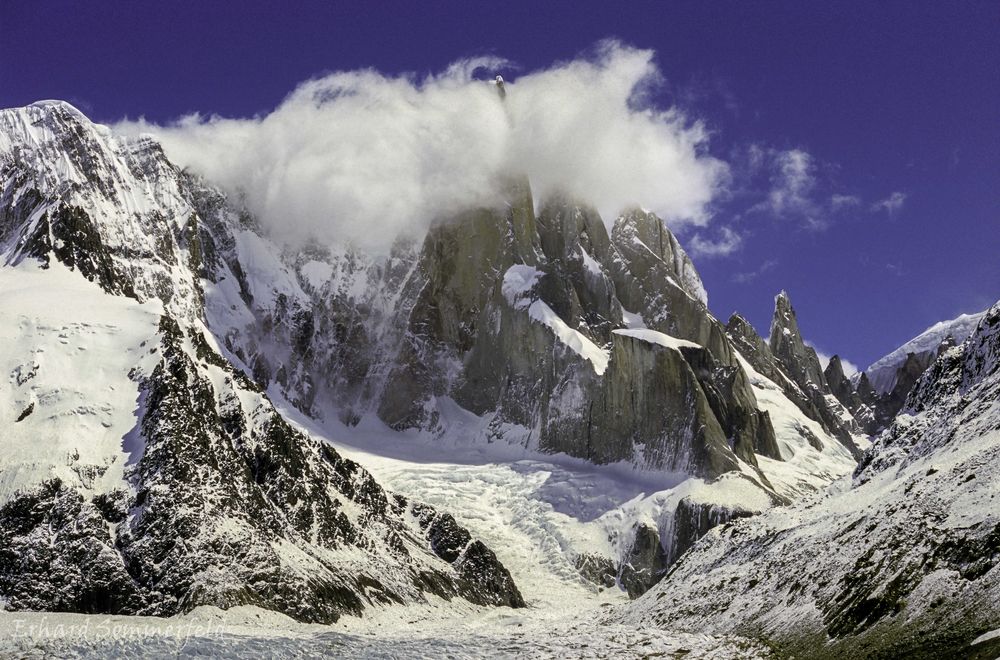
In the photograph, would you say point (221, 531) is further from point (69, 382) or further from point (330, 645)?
point (330, 645)

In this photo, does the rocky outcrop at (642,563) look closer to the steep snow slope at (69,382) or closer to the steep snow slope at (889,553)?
the steep snow slope at (69,382)

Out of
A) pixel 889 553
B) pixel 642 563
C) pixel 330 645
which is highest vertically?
pixel 642 563

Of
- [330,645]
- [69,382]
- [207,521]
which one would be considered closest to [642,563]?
[207,521]

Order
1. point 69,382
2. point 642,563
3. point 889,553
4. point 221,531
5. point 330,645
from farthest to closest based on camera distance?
point 642,563 → point 69,382 → point 221,531 → point 330,645 → point 889,553

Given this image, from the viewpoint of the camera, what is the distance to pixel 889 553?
5928cm

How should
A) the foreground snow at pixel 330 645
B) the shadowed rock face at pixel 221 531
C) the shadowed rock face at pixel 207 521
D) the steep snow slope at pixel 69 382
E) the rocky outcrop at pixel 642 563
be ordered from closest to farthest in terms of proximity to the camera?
the foreground snow at pixel 330 645
the shadowed rock face at pixel 221 531
the shadowed rock face at pixel 207 521
the steep snow slope at pixel 69 382
the rocky outcrop at pixel 642 563

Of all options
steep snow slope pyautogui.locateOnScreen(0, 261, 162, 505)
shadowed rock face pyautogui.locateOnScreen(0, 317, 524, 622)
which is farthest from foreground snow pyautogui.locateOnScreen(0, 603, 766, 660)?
steep snow slope pyautogui.locateOnScreen(0, 261, 162, 505)

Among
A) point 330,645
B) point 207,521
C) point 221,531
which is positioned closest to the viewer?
point 330,645

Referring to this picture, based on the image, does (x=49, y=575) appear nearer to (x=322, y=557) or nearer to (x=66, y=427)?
(x=66, y=427)

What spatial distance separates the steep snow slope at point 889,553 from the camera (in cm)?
5081

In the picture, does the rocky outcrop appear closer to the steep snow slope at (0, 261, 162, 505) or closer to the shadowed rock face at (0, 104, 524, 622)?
the shadowed rock face at (0, 104, 524, 622)

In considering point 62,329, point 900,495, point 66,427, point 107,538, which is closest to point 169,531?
point 107,538

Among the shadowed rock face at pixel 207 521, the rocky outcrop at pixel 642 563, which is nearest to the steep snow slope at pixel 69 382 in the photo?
the shadowed rock face at pixel 207 521

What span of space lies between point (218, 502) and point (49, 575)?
20.7 metres
